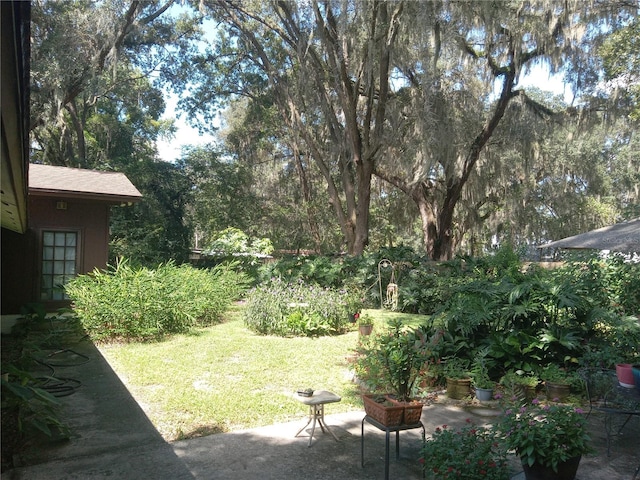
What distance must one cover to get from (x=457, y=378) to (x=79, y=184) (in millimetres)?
8744

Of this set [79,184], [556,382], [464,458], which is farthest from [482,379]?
[79,184]

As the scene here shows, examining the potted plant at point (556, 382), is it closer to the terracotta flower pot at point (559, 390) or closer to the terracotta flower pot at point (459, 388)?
the terracotta flower pot at point (559, 390)

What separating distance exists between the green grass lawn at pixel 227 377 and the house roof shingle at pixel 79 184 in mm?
3561

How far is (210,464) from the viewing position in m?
3.53

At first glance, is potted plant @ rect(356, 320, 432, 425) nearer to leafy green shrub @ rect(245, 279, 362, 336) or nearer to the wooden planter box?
the wooden planter box

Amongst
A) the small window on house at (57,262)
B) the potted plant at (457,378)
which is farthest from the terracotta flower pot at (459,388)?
the small window on house at (57,262)

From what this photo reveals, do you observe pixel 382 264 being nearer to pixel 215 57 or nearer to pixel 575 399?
pixel 575 399

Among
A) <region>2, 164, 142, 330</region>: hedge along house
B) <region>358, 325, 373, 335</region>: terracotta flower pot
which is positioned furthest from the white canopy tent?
<region>2, 164, 142, 330</region>: hedge along house

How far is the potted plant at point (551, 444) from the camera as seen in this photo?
2.91m

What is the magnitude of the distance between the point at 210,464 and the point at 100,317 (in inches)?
208

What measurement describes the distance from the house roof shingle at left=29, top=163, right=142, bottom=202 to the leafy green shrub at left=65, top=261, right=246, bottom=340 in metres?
A: 1.63

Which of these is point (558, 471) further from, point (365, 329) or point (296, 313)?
point (296, 313)

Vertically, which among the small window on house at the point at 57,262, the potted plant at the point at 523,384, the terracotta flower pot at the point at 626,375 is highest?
the small window on house at the point at 57,262

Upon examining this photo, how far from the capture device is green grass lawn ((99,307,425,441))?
462cm
